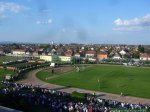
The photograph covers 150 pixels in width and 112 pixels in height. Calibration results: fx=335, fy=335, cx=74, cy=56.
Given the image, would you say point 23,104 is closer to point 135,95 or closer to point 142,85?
point 135,95

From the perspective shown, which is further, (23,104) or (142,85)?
(142,85)

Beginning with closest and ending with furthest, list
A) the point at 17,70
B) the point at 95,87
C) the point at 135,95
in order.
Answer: the point at 135,95 < the point at 95,87 < the point at 17,70

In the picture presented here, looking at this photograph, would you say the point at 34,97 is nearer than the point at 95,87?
Yes

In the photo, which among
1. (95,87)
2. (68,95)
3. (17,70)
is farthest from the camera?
(17,70)

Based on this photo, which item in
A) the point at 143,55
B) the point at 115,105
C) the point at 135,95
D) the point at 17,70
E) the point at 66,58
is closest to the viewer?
the point at 115,105

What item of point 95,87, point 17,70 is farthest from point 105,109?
point 17,70

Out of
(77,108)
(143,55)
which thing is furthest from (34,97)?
(143,55)

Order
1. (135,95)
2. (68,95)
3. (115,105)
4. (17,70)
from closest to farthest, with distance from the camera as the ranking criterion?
(115,105) → (68,95) → (135,95) → (17,70)

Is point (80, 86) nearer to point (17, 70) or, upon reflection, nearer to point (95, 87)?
point (95, 87)
